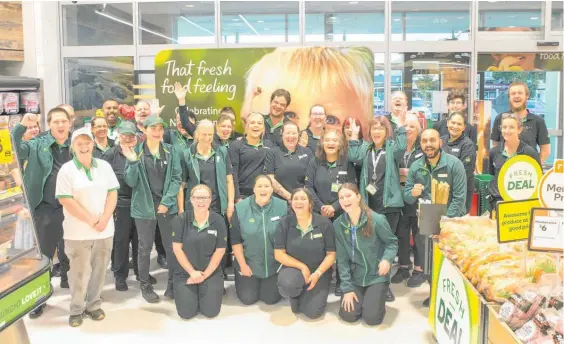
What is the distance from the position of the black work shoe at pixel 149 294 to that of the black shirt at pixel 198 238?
13.8 inches

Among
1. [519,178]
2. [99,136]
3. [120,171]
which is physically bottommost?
[120,171]

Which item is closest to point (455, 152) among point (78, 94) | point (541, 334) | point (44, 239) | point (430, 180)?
point (430, 180)

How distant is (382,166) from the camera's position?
467 cm

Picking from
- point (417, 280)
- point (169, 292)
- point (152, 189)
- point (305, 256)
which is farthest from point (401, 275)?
point (152, 189)

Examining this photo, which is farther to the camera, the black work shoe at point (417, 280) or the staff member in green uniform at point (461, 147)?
the staff member in green uniform at point (461, 147)

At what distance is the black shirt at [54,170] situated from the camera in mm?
4477

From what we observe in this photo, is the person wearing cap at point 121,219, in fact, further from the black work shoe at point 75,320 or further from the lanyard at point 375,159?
the lanyard at point 375,159

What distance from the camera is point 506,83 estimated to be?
7.34 meters

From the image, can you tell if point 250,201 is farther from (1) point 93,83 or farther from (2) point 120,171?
(1) point 93,83

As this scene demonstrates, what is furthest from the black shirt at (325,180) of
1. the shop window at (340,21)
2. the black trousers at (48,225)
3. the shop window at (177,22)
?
the shop window at (177,22)

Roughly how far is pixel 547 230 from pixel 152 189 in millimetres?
3008

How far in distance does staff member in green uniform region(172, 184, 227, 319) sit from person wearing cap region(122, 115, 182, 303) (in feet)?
0.59

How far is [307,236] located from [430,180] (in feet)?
3.67

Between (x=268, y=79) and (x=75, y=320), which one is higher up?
(x=268, y=79)
